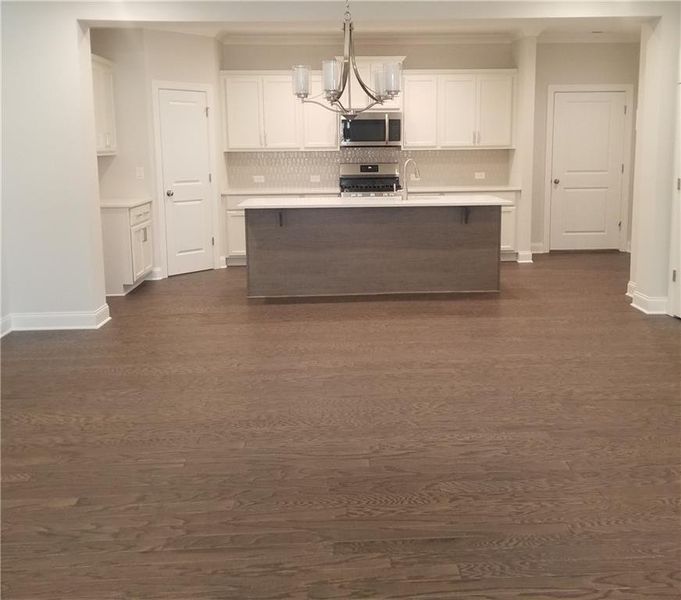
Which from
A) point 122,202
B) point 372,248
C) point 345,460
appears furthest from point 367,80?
point 345,460

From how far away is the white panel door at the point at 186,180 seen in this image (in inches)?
313

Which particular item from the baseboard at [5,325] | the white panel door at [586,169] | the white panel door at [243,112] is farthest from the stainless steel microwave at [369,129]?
the baseboard at [5,325]

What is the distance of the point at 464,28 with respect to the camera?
332 inches

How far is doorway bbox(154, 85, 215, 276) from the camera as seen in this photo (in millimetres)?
7902

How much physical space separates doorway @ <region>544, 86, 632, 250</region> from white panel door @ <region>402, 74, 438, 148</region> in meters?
1.60

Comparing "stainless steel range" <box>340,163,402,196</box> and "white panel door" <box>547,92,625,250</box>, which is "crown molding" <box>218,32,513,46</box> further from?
"stainless steel range" <box>340,163,402,196</box>

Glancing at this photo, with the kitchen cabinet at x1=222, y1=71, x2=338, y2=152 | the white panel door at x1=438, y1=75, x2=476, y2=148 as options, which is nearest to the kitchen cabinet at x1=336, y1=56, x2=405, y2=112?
the kitchen cabinet at x1=222, y1=71, x2=338, y2=152

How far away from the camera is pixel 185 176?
8195mm

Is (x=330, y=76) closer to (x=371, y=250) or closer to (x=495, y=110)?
(x=371, y=250)

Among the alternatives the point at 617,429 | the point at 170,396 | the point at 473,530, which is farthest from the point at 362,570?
the point at 170,396

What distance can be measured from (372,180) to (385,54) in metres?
1.56

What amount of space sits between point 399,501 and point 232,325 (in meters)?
3.22

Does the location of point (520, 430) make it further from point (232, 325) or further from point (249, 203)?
point (249, 203)

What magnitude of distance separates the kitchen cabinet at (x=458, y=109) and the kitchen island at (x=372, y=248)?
2.43 metres
